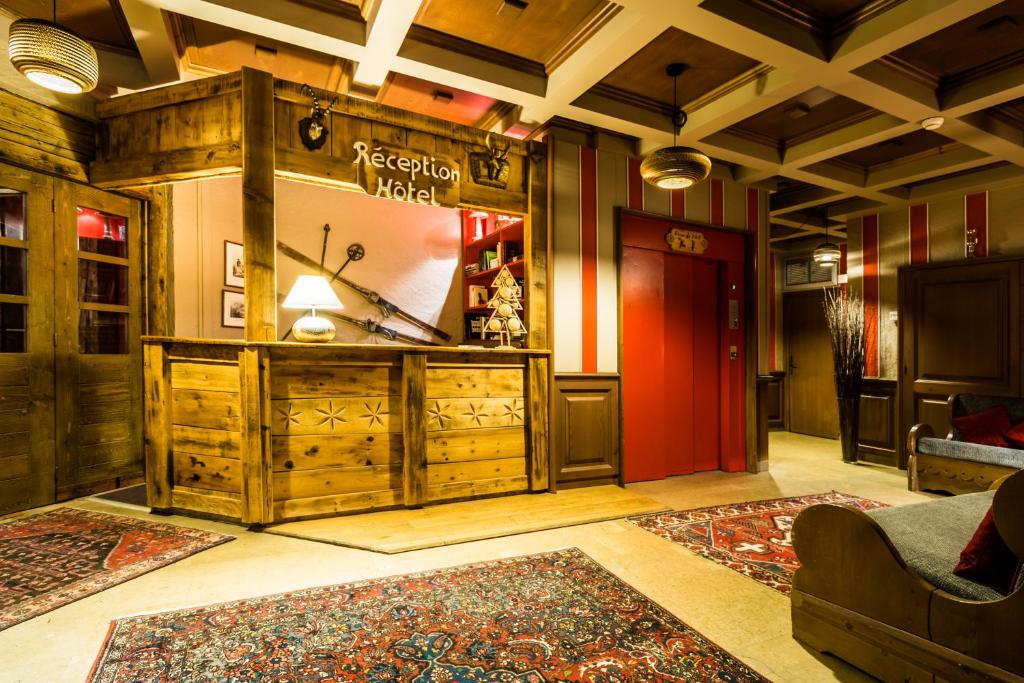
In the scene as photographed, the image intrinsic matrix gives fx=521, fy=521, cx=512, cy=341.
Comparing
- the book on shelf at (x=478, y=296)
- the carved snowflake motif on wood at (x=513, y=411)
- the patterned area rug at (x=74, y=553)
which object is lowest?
the patterned area rug at (x=74, y=553)

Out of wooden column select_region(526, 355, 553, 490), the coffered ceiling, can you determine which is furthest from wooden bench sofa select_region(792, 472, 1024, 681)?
the coffered ceiling

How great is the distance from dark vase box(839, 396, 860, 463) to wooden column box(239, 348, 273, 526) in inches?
239

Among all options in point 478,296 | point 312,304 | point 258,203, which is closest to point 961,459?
point 478,296

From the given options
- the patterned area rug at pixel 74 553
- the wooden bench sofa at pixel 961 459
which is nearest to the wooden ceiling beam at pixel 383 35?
the patterned area rug at pixel 74 553

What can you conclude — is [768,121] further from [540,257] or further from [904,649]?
[904,649]

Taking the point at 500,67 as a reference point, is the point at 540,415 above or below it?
below

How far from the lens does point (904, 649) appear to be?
1769mm

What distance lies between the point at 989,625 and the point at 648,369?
3452 mm

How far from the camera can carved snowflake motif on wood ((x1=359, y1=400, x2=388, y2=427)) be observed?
3711 millimetres

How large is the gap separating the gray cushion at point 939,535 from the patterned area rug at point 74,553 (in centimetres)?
346

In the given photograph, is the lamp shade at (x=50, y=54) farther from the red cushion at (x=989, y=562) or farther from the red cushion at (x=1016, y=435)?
the red cushion at (x=1016, y=435)

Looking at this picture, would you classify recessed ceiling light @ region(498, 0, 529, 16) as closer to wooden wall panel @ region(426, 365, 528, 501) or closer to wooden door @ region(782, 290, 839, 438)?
wooden wall panel @ region(426, 365, 528, 501)

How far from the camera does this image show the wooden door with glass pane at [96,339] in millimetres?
3904

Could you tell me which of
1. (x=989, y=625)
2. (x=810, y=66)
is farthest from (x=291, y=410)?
(x=810, y=66)
